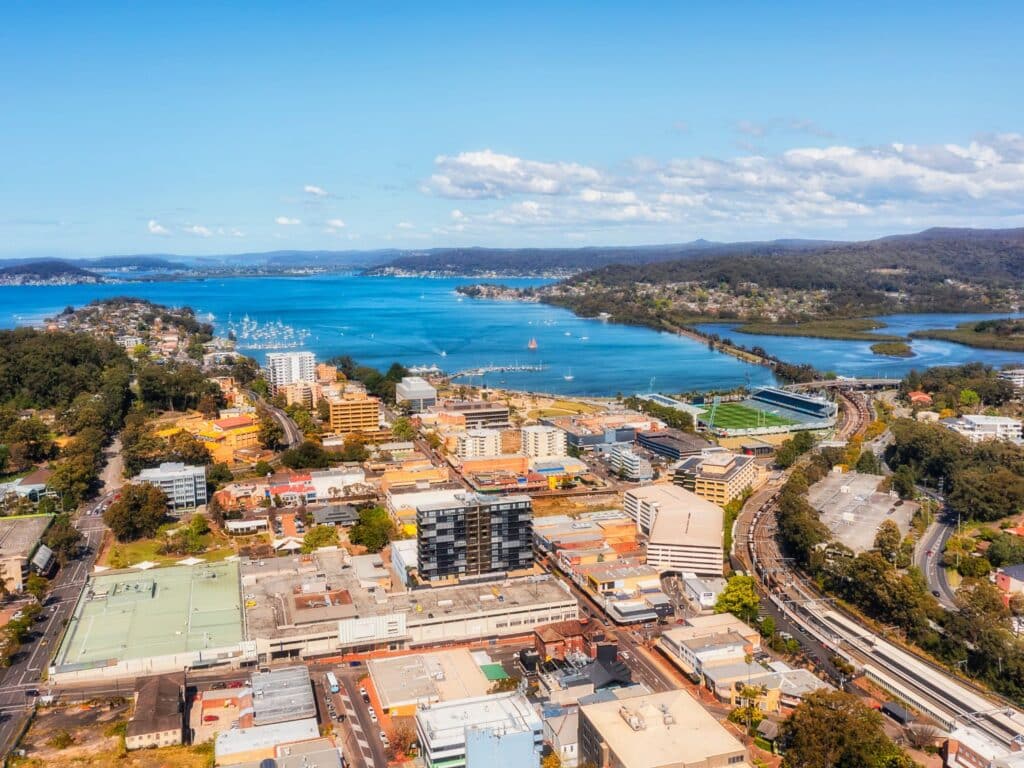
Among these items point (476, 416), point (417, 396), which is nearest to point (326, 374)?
point (417, 396)

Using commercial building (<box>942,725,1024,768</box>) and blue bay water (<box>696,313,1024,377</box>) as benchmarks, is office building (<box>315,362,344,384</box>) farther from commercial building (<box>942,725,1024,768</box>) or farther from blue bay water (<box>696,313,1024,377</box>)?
commercial building (<box>942,725,1024,768</box>)

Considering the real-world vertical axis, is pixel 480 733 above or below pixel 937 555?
above

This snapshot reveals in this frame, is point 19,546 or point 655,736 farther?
point 19,546

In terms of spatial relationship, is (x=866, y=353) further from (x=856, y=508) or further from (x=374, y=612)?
(x=374, y=612)

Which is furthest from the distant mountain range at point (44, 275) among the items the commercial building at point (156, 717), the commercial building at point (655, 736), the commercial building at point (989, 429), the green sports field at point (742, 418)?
the commercial building at point (655, 736)

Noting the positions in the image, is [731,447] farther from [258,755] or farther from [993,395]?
[258,755]

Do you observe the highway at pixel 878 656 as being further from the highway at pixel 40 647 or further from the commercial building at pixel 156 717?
the highway at pixel 40 647

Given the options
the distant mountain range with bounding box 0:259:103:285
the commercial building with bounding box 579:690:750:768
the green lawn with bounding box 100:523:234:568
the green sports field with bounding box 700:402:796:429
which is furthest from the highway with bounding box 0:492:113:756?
the distant mountain range with bounding box 0:259:103:285

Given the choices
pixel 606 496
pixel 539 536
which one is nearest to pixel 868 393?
pixel 606 496
